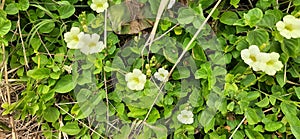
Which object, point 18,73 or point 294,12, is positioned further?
point 18,73

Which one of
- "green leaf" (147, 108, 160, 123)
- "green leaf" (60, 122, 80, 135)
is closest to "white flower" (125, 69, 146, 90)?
"green leaf" (147, 108, 160, 123)

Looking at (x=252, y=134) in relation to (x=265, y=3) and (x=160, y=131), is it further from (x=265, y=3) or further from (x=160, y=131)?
(x=265, y=3)

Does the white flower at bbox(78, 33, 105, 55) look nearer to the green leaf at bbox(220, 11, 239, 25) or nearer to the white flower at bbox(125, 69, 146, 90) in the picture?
the white flower at bbox(125, 69, 146, 90)

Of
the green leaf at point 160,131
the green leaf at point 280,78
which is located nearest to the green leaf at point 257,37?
the green leaf at point 280,78

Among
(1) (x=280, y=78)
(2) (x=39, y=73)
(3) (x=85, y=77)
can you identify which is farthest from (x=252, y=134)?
(2) (x=39, y=73)

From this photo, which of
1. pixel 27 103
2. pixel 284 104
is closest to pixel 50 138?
pixel 27 103

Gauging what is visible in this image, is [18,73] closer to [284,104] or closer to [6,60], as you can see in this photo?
[6,60]
